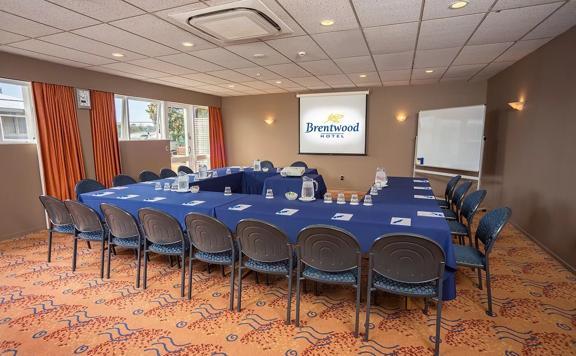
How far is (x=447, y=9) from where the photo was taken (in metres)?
2.83

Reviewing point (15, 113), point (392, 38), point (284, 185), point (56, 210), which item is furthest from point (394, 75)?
point (15, 113)

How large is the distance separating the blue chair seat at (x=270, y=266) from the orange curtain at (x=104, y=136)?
4538 millimetres

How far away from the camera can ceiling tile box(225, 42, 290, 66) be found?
393 cm

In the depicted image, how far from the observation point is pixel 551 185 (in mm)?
3791

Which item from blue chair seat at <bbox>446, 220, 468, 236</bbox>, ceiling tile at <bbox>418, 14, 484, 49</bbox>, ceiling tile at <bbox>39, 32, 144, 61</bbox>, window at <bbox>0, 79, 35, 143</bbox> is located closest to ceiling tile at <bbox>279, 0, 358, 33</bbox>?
ceiling tile at <bbox>418, 14, 484, 49</bbox>

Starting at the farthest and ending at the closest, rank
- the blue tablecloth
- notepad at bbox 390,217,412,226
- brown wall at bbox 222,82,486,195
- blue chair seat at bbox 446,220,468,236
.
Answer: brown wall at bbox 222,82,486,195 → the blue tablecloth → blue chair seat at bbox 446,220,468,236 → notepad at bbox 390,217,412,226

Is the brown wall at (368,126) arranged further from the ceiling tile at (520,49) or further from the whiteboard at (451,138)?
the ceiling tile at (520,49)

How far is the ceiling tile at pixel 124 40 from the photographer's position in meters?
3.30

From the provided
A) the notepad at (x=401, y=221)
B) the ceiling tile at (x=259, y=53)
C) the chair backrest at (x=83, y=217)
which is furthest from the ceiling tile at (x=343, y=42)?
the chair backrest at (x=83, y=217)

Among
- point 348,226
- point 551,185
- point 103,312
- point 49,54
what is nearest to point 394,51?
point 551,185

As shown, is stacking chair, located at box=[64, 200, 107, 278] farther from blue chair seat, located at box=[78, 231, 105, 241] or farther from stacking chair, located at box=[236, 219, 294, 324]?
stacking chair, located at box=[236, 219, 294, 324]

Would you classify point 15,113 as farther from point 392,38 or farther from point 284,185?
point 392,38

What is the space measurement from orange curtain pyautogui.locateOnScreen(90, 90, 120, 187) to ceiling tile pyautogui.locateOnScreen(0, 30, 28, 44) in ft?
5.97

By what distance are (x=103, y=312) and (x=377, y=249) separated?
2376mm
